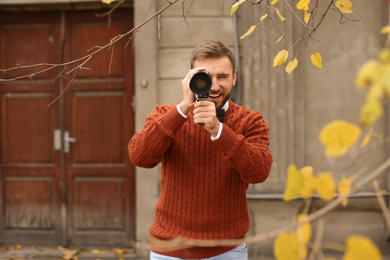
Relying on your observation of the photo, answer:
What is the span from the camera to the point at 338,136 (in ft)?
2.53

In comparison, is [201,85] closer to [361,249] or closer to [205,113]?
[205,113]

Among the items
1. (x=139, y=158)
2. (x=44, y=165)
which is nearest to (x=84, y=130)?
(x=44, y=165)

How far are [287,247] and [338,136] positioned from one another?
0.22 meters

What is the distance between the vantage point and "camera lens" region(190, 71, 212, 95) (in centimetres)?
186

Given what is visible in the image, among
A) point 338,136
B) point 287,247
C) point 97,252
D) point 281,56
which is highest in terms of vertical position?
point 281,56

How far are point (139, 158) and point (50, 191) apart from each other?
3.20 meters

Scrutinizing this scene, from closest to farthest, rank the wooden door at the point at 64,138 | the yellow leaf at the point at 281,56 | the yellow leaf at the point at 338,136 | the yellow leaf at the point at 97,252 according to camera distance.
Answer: the yellow leaf at the point at 338,136 < the yellow leaf at the point at 281,56 < the yellow leaf at the point at 97,252 < the wooden door at the point at 64,138

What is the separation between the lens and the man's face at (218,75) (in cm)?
198

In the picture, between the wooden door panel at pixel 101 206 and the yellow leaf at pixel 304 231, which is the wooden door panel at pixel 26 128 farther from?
the yellow leaf at pixel 304 231

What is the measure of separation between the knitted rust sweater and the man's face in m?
0.16

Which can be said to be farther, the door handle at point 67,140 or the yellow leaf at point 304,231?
the door handle at point 67,140

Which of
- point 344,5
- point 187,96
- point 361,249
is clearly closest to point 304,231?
point 361,249

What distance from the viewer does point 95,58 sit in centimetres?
474

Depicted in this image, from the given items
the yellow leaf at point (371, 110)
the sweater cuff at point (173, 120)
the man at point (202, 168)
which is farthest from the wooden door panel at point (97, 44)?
the yellow leaf at point (371, 110)
